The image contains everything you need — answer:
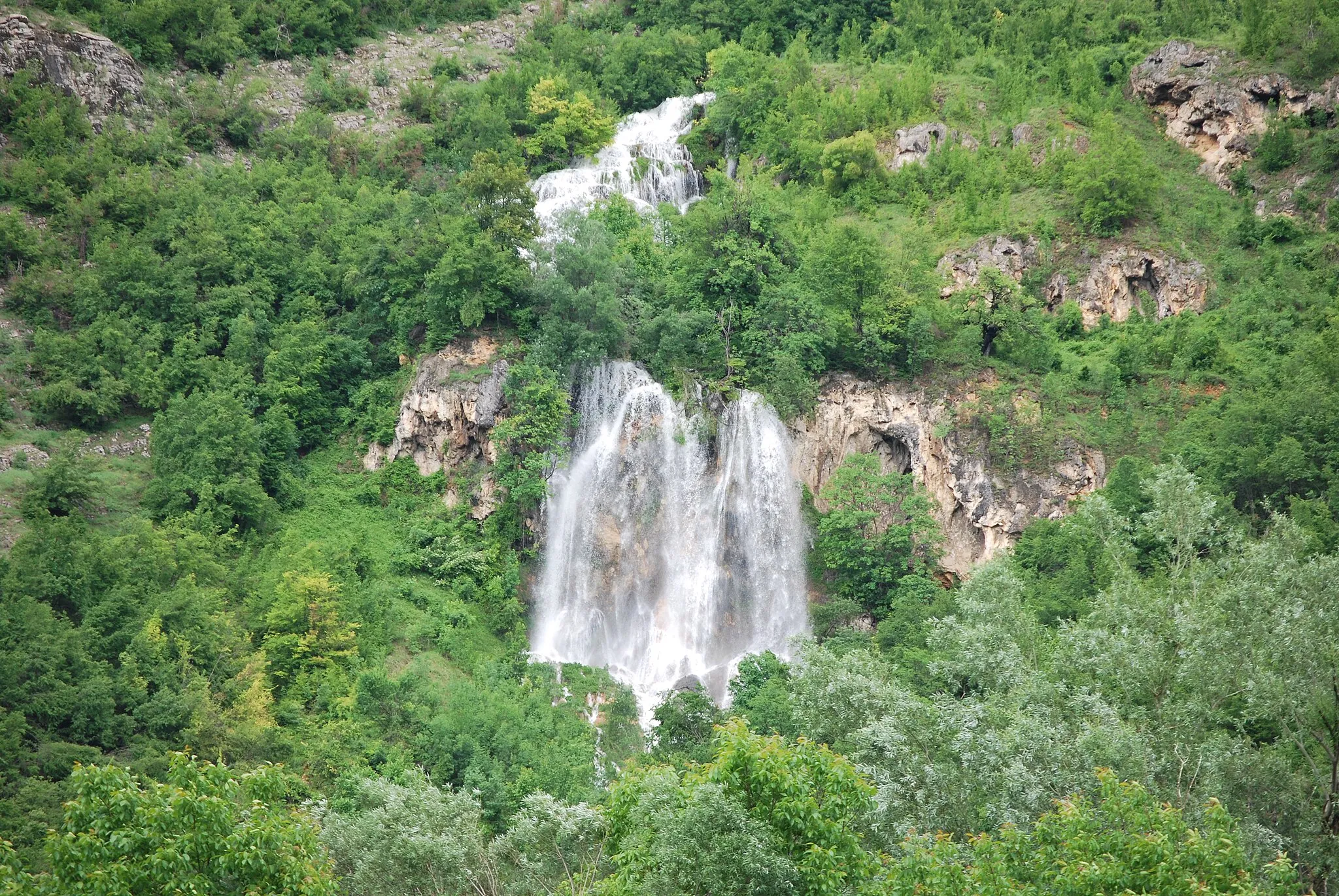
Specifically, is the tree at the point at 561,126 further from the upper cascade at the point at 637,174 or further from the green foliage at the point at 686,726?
the green foliage at the point at 686,726

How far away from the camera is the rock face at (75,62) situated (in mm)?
56250

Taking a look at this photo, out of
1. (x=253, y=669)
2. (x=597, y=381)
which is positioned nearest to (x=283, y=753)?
(x=253, y=669)

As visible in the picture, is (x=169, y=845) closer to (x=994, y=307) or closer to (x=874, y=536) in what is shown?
(x=874, y=536)

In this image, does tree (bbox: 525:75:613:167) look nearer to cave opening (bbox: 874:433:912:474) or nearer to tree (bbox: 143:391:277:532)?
tree (bbox: 143:391:277:532)

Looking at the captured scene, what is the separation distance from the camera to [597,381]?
4959 centimetres

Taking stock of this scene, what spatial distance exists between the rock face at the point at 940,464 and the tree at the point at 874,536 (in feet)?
4.63

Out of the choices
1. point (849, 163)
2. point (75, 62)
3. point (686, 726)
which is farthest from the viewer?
point (75, 62)

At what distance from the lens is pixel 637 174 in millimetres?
60250

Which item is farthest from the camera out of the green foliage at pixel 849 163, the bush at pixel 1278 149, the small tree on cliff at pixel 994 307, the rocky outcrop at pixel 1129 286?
the green foliage at pixel 849 163

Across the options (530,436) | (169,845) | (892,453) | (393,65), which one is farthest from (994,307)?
(169,845)

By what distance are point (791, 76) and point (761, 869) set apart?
48.1 metres

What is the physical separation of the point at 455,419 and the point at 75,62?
25.5 m

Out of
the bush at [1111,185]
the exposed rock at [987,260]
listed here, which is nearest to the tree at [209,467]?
the exposed rock at [987,260]

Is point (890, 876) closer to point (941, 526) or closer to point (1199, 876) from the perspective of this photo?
point (1199, 876)
